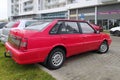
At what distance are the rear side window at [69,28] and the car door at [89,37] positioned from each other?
30cm

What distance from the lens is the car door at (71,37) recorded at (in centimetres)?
623

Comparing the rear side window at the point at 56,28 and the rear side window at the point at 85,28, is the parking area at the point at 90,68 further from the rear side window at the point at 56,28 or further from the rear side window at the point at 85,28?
the rear side window at the point at 56,28

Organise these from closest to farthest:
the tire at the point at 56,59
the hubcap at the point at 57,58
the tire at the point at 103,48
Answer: the tire at the point at 56,59 → the hubcap at the point at 57,58 → the tire at the point at 103,48

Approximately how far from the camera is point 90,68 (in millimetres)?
6090

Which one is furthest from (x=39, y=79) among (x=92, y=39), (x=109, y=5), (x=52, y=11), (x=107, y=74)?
(x=52, y=11)

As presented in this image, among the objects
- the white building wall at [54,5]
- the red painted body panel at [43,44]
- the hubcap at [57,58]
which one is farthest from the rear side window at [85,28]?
the white building wall at [54,5]

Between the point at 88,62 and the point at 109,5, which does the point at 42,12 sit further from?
the point at 88,62

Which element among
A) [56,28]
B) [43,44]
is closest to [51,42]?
[43,44]

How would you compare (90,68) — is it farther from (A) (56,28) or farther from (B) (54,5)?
(B) (54,5)

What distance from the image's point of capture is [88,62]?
6809mm

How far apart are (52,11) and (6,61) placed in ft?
171

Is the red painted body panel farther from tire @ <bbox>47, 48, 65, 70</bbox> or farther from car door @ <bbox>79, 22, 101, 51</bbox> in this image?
tire @ <bbox>47, 48, 65, 70</bbox>

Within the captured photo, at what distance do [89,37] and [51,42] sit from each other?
1.97m

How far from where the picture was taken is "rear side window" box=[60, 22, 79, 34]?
248 inches
